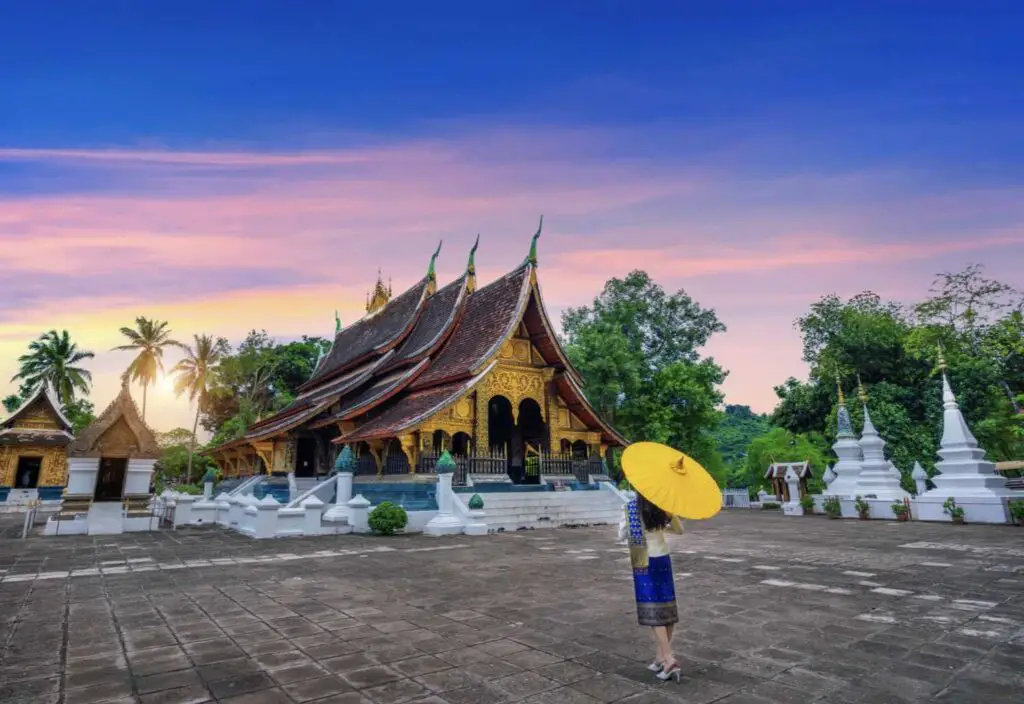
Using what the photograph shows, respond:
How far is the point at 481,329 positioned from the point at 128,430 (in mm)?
9733

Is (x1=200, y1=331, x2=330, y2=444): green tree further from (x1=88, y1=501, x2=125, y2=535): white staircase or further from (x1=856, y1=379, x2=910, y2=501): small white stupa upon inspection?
(x1=856, y1=379, x2=910, y2=501): small white stupa

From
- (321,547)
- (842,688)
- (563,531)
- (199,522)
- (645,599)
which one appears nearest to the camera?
(842,688)

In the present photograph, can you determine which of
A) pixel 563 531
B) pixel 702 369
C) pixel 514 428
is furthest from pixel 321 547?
pixel 702 369

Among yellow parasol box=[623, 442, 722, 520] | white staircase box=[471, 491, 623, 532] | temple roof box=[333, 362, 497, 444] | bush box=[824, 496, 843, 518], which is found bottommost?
bush box=[824, 496, 843, 518]

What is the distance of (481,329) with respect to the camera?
1722 centimetres

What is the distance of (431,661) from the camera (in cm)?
318

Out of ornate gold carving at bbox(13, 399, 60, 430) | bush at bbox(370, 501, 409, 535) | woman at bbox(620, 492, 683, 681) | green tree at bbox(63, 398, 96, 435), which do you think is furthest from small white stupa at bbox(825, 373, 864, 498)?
green tree at bbox(63, 398, 96, 435)

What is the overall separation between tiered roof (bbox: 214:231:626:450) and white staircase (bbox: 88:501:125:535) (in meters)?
5.37

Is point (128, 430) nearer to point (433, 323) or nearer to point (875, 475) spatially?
point (433, 323)

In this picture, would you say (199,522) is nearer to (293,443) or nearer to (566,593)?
(293,443)

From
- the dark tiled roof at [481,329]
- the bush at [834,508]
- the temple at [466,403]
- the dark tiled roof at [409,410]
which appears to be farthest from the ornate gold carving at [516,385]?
the bush at [834,508]

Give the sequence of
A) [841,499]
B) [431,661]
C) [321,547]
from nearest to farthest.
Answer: [431,661] → [321,547] → [841,499]

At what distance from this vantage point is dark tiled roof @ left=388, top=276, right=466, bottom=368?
17.7 meters

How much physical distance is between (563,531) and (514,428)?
650cm
